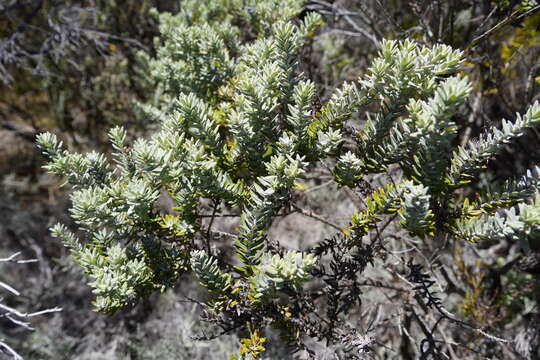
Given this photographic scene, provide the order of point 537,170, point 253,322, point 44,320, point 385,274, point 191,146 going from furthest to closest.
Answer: point 44,320 → point 385,274 → point 253,322 → point 191,146 → point 537,170

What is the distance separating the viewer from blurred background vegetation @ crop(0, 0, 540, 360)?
261 centimetres

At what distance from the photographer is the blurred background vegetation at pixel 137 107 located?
2.61 m

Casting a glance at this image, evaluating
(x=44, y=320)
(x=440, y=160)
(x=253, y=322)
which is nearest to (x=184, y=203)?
(x=253, y=322)

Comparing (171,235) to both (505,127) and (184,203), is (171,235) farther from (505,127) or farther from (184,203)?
(505,127)

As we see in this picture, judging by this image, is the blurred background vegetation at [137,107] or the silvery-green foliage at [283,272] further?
the blurred background vegetation at [137,107]

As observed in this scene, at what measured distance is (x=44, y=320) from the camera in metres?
4.37

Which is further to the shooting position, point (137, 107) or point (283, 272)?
point (137, 107)

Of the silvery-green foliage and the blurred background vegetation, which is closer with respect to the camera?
the silvery-green foliage

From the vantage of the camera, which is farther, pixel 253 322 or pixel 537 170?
pixel 253 322

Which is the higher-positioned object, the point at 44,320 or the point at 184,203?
the point at 184,203

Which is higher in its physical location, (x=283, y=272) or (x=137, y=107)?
(x=137, y=107)

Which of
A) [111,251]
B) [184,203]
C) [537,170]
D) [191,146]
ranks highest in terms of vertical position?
[537,170]

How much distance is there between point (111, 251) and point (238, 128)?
2.08ft

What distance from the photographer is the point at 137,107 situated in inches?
105
